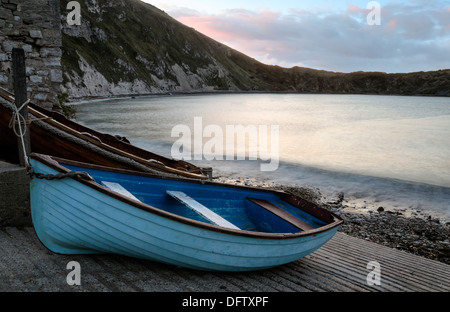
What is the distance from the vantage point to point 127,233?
454cm

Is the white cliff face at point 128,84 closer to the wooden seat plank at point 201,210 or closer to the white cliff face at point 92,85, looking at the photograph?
the white cliff face at point 92,85

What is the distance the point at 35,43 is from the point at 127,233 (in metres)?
7.92

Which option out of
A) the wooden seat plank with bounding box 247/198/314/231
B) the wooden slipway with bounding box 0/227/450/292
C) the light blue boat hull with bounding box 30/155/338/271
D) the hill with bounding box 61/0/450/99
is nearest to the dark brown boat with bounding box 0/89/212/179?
the wooden slipway with bounding box 0/227/450/292

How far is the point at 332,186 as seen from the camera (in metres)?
16.2

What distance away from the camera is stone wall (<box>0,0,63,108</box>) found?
961 cm

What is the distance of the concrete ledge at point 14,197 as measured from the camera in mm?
5816

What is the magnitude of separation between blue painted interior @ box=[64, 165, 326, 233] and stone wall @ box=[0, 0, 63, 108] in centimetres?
622

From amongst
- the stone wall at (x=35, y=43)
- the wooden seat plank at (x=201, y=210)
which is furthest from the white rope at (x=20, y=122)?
the stone wall at (x=35, y=43)

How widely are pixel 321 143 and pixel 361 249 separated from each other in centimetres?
2713

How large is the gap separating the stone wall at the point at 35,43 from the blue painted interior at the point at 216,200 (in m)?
6.22

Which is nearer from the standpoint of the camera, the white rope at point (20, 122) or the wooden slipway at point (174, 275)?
the wooden slipway at point (174, 275)
